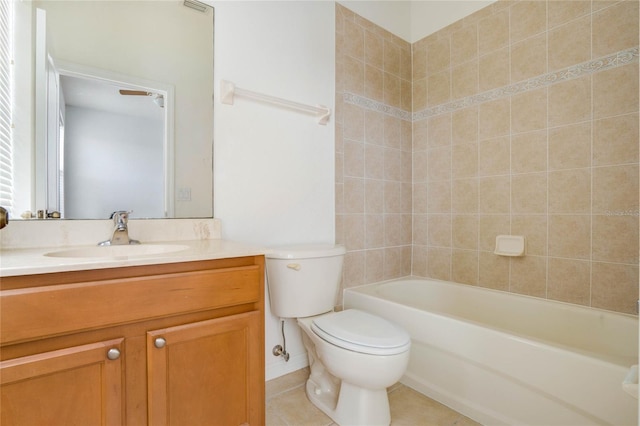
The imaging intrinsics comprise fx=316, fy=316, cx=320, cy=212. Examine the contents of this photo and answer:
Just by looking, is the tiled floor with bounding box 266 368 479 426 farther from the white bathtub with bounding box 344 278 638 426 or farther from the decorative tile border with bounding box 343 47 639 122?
the decorative tile border with bounding box 343 47 639 122

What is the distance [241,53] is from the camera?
1.65m

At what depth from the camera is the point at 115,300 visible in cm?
85

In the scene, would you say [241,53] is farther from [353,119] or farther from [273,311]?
[273,311]

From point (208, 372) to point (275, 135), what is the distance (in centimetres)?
121

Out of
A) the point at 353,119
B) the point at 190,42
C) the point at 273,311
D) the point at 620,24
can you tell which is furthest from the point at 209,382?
the point at 620,24

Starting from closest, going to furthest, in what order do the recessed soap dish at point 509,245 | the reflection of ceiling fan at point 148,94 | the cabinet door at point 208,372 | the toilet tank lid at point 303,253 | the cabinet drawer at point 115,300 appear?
1. the cabinet drawer at point 115,300
2. the cabinet door at point 208,372
3. the reflection of ceiling fan at point 148,94
4. the toilet tank lid at point 303,253
5. the recessed soap dish at point 509,245

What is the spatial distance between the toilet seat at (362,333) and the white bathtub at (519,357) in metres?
0.32

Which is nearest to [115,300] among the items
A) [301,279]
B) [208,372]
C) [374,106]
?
[208,372]

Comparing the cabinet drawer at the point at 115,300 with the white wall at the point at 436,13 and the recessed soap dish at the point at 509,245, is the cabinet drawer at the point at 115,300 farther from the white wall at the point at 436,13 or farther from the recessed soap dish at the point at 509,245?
the white wall at the point at 436,13

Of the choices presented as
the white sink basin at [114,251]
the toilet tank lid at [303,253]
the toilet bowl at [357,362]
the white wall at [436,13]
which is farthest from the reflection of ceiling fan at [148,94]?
the white wall at [436,13]

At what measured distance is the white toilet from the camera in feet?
4.17

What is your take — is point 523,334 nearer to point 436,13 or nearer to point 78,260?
point 78,260

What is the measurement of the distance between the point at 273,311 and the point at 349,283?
2.05ft

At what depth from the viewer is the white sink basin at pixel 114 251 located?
109 cm
